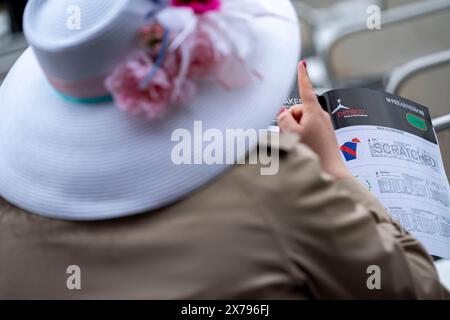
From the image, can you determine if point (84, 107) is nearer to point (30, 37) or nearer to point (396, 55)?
point (30, 37)

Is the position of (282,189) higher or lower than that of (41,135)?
lower

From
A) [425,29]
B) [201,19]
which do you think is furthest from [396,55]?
[201,19]

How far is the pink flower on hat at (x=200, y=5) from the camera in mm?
899

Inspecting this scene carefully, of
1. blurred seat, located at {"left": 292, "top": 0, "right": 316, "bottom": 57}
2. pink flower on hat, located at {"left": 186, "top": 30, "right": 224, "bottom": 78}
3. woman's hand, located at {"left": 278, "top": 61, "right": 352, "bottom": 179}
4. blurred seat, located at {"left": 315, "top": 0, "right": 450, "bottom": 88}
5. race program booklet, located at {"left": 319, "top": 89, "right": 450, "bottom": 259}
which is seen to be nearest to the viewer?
pink flower on hat, located at {"left": 186, "top": 30, "right": 224, "bottom": 78}

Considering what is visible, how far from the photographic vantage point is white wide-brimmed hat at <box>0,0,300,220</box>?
2.94 feet

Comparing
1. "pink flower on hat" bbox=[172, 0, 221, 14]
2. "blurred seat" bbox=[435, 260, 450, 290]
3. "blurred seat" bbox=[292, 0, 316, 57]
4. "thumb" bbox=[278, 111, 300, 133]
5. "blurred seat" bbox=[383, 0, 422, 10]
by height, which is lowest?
"blurred seat" bbox=[435, 260, 450, 290]

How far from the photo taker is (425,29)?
294cm

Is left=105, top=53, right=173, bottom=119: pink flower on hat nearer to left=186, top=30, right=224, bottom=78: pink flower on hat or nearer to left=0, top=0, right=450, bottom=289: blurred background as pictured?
left=186, top=30, right=224, bottom=78: pink flower on hat

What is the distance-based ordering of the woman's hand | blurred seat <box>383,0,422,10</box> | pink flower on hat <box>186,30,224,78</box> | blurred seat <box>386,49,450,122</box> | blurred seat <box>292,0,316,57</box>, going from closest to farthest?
pink flower on hat <box>186,30,224,78</box> < the woman's hand < blurred seat <box>386,49,450,122</box> < blurred seat <box>292,0,316,57</box> < blurred seat <box>383,0,422,10</box>

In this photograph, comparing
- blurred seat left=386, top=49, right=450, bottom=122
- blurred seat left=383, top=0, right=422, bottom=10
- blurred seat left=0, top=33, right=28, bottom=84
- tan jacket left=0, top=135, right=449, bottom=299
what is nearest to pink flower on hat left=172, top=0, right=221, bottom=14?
tan jacket left=0, top=135, right=449, bottom=299

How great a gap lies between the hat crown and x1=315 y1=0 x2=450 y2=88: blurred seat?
2114 millimetres

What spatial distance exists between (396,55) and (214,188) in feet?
7.61

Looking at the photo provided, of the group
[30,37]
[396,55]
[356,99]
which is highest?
[396,55]

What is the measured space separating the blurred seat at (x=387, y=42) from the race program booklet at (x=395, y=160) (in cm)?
158
